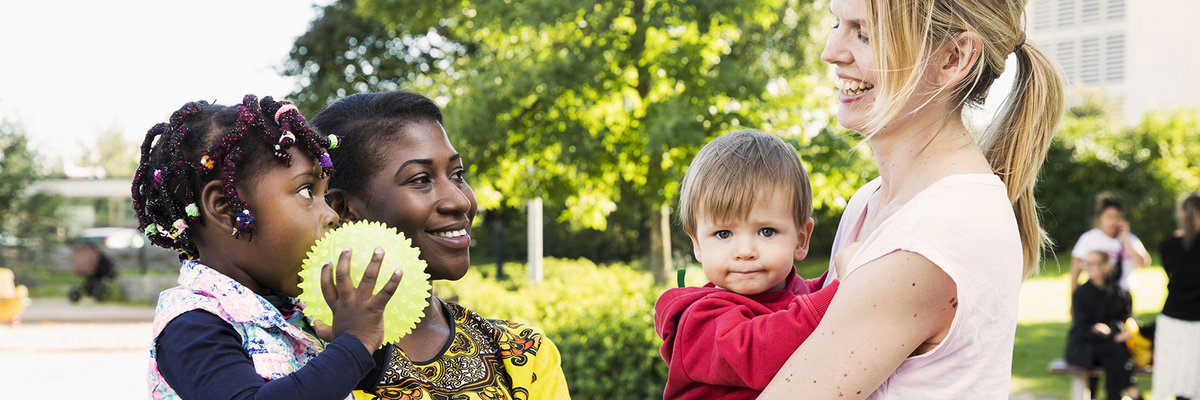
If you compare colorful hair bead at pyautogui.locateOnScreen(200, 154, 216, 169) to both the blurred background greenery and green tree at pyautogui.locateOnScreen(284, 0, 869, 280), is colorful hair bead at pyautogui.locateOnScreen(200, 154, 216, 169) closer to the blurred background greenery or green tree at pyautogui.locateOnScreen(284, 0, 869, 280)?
the blurred background greenery

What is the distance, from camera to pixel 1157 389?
8.34m

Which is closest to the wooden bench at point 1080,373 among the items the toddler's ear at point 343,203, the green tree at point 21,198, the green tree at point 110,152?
the toddler's ear at point 343,203

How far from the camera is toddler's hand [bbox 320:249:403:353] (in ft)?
5.95

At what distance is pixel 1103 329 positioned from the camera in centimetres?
852

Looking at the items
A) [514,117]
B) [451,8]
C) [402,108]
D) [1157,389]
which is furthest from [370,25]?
[402,108]

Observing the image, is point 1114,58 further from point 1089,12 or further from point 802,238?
point 802,238

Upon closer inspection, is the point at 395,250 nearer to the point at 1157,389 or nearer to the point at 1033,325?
the point at 1157,389

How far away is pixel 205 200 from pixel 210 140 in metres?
0.12

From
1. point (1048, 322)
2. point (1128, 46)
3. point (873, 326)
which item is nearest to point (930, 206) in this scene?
point (873, 326)

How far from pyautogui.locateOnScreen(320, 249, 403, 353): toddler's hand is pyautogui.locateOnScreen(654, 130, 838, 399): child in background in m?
0.66

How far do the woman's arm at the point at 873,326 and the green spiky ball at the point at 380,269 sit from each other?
2.29 feet

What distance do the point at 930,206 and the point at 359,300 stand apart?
103 cm

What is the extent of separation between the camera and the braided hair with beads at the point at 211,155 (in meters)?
1.98

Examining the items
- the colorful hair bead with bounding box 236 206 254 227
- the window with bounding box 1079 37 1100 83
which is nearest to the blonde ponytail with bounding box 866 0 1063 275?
the colorful hair bead with bounding box 236 206 254 227
